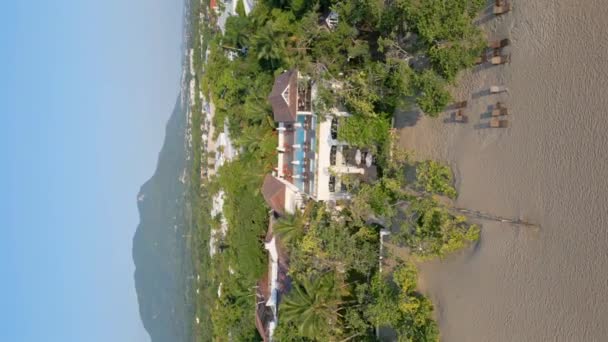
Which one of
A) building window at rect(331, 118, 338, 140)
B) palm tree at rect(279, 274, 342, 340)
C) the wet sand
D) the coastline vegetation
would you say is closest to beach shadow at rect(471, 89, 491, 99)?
the wet sand

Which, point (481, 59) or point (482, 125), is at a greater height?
point (481, 59)

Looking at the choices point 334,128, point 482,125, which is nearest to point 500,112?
point 482,125

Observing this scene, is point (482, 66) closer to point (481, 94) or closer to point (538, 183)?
point (481, 94)

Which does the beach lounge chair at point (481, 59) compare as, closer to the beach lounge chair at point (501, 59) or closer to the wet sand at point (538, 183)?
the wet sand at point (538, 183)

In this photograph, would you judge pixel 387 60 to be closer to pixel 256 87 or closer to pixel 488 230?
pixel 488 230

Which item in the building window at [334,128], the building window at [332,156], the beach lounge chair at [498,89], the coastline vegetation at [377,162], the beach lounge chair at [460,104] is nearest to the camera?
the beach lounge chair at [498,89]

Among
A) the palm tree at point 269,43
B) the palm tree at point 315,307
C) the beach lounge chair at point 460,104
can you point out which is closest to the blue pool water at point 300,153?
the palm tree at point 269,43
